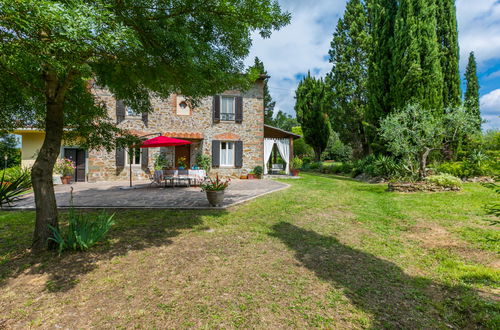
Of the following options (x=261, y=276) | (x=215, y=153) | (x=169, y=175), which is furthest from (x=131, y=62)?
(x=215, y=153)

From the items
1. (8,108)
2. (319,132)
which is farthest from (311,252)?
(319,132)

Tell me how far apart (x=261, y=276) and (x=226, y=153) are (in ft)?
39.1

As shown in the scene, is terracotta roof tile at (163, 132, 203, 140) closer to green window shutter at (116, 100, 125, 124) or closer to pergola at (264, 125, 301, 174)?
green window shutter at (116, 100, 125, 124)

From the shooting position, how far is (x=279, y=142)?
54.5 ft

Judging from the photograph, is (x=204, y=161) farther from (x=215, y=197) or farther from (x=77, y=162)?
(x=215, y=197)

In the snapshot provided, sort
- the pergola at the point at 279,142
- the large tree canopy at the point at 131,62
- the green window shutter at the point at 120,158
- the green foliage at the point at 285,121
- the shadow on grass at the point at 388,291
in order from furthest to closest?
the green foliage at the point at 285,121 → the pergola at the point at 279,142 → the green window shutter at the point at 120,158 → the large tree canopy at the point at 131,62 → the shadow on grass at the point at 388,291

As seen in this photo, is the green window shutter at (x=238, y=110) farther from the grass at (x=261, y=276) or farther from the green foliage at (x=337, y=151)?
the green foliage at (x=337, y=151)

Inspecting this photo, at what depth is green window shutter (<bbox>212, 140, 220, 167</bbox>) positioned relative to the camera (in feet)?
46.2

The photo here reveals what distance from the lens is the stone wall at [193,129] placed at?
13.0 metres

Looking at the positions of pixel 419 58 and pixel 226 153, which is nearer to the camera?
pixel 419 58

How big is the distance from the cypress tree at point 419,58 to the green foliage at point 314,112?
36.0 feet

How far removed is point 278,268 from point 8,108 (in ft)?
15.8

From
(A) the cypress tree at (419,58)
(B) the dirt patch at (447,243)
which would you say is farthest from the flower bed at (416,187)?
(A) the cypress tree at (419,58)

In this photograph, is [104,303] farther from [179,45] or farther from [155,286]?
[179,45]
